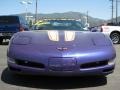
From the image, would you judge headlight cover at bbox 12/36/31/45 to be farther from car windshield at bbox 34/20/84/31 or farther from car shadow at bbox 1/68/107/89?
car windshield at bbox 34/20/84/31

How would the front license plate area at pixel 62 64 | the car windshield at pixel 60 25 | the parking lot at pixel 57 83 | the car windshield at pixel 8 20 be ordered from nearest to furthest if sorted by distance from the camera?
the front license plate area at pixel 62 64 → the parking lot at pixel 57 83 → the car windshield at pixel 60 25 → the car windshield at pixel 8 20

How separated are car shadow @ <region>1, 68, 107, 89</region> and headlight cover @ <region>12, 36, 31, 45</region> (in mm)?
690

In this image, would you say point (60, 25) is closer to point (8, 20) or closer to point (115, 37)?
point (8, 20)

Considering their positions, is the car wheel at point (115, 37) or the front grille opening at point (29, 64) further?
the car wheel at point (115, 37)

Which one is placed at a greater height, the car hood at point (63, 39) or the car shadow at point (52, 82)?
the car hood at point (63, 39)

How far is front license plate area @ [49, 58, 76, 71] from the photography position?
611 cm

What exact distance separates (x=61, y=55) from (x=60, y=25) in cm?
269

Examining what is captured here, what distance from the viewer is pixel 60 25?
28.9 feet

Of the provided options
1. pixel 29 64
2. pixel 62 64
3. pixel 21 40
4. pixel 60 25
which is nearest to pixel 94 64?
pixel 62 64

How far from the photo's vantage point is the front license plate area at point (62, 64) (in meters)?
6.11

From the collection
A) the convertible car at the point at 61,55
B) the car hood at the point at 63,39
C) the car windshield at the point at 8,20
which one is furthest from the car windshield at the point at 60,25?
the car windshield at the point at 8,20

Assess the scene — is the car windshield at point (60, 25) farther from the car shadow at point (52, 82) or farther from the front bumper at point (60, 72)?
the front bumper at point (60, 72)

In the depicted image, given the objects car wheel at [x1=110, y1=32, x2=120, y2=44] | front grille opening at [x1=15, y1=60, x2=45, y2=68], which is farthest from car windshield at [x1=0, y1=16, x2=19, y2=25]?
front grille opening at [x1=15, y1=60, x2=45, y2=68]

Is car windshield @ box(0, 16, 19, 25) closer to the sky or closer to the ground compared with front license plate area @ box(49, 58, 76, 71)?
closer to the sky
